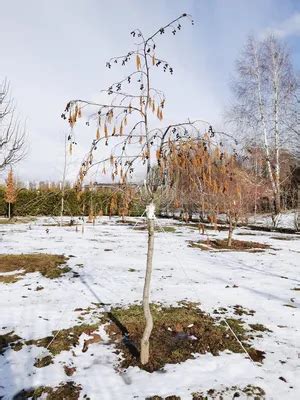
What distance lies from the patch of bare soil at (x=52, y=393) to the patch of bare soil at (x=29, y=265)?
3736 mm

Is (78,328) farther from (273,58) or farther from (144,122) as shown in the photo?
(273,58)

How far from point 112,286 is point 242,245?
6.83 meters

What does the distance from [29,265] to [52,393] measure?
499 centimetres

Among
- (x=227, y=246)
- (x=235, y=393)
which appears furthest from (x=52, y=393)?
(x=227, y=246)

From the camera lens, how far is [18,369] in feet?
11.7

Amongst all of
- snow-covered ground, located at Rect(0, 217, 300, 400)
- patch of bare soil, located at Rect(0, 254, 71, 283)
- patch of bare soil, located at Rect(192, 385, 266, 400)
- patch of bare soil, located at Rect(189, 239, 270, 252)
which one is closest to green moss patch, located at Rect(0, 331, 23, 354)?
snow-covered ground, located at Rect(0, 217, 300, 400)

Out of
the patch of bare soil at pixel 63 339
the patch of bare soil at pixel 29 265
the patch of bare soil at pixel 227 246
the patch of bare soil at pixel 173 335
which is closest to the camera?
the patch of bare soil at pixel 173 335

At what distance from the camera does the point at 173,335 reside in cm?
444

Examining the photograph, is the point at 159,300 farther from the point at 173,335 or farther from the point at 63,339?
the point at 63,339

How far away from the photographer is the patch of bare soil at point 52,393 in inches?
122

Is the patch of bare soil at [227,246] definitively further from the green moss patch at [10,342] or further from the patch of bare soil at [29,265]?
the green moss patch at [10,342]

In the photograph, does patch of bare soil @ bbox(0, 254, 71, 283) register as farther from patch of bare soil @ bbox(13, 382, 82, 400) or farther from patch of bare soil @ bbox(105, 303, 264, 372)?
patch of bare soil @ bbox(13, 382, 82, 400)

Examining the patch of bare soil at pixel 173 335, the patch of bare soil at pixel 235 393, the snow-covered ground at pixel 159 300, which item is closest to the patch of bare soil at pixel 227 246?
the snow-covered ground at pixel 159 300

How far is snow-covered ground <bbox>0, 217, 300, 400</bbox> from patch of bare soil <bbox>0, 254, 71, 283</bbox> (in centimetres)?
25
